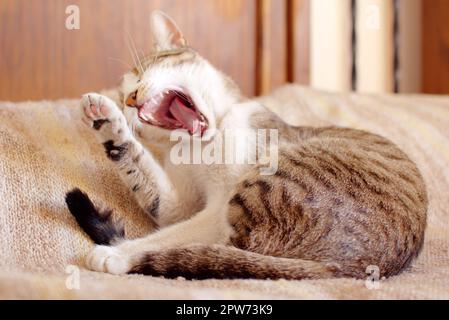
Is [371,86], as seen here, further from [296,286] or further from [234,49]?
[296,286]

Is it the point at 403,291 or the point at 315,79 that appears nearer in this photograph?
the point at 403,291

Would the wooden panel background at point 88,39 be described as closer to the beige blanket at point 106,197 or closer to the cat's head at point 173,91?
the beige blanket at point 106,197

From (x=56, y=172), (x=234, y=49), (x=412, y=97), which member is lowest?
(x=56, y=172)

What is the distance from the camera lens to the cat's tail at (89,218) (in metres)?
1.19

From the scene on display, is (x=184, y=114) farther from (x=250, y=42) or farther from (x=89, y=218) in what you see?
(x=250, y=42)

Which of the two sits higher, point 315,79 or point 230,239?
point 315,79

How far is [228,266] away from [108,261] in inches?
8.9

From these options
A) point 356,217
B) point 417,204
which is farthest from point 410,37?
point 356,217

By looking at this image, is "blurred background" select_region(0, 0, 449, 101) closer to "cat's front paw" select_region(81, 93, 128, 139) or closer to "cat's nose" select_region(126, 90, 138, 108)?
"cat's nose" select_region(126, 90, 138, 108)

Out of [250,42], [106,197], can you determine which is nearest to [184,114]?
[106,197]

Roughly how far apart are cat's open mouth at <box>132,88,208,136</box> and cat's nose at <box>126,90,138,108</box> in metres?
0.02

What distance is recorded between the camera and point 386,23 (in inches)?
103
